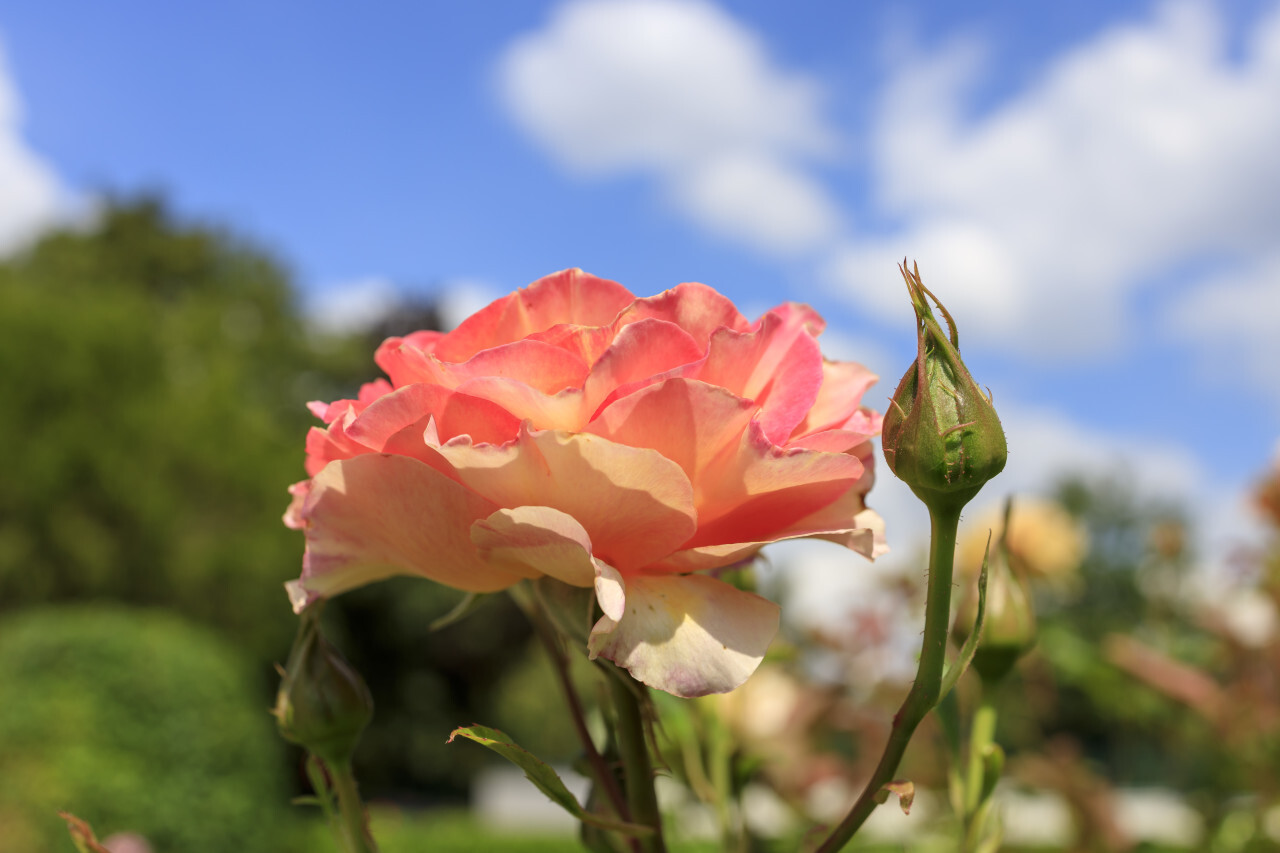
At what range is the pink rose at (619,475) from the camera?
332 millimetres

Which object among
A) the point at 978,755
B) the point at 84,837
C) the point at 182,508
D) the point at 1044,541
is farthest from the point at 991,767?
the point at 182,508

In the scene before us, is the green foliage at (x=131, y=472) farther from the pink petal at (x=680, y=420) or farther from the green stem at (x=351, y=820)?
the pink petal at (x=680, y=420)

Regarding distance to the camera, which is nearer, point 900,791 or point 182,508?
point 900,791

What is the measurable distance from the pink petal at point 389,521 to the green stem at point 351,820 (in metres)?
0.09

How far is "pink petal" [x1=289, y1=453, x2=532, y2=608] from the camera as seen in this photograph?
0.35 m

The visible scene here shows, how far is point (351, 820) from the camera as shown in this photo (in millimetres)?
398

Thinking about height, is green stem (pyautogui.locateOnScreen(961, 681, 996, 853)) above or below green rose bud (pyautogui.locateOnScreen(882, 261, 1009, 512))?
below

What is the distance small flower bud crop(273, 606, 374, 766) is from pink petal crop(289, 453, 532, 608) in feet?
0.22

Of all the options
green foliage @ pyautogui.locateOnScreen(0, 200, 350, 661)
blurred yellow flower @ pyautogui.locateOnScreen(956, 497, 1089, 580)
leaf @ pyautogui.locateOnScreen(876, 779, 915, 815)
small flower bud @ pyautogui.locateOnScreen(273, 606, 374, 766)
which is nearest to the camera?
leaf @ pyautogui.locateOnScreen(876, 779, 915, 815)

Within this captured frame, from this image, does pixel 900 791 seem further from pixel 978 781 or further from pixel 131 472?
pixel 131 472

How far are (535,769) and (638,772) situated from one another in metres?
0.05

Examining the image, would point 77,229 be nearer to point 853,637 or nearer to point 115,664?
point 115,664

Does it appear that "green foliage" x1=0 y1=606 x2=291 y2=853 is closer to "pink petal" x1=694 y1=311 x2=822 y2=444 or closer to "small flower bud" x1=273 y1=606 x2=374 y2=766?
"small flower bud" x1=273 y1=606 x2=374 y2=766

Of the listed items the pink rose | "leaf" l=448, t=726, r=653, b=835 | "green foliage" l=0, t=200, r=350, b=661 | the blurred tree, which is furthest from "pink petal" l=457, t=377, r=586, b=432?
"green foliage" l=0, t=200, r=350, b=661
